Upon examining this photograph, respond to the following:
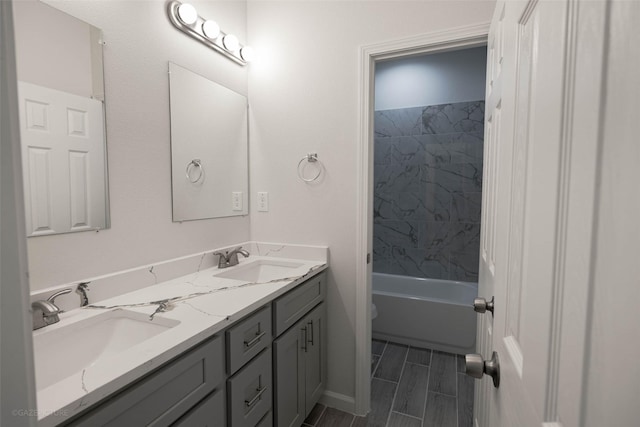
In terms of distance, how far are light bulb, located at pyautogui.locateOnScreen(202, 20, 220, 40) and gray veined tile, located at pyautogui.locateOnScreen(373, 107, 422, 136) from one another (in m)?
1.86

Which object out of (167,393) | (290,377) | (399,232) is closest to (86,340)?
(167,393)

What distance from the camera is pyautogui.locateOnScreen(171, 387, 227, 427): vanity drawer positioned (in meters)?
0.95

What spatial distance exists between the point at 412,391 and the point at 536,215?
6.66 ft

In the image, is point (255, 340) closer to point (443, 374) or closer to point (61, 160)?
point (61, 160)

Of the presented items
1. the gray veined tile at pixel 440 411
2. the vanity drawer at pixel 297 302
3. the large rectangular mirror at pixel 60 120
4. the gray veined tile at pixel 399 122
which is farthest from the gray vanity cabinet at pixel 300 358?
the gray veined tile at pixel 399 122

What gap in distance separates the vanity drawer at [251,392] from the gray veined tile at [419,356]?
4.99 feet

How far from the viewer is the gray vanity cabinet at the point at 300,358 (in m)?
1.46

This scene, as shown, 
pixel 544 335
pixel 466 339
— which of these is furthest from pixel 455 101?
pixel 544 335

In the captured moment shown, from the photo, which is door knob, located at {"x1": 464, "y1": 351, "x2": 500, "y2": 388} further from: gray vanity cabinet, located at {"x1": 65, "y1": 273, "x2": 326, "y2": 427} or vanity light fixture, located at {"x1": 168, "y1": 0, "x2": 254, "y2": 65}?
vanity light fixture, located at {"x1": 168, "y1": 0, "x2": 254, "y2": 65}

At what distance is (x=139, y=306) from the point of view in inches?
46.6

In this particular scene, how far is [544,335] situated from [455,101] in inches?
123

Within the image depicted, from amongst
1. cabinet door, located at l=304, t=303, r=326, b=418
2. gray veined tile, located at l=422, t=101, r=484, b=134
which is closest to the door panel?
cabinet door, located at l=304, t=303, r=326, b=418

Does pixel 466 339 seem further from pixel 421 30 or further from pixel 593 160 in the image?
pixel 593 160

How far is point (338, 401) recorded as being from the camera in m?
1.93
